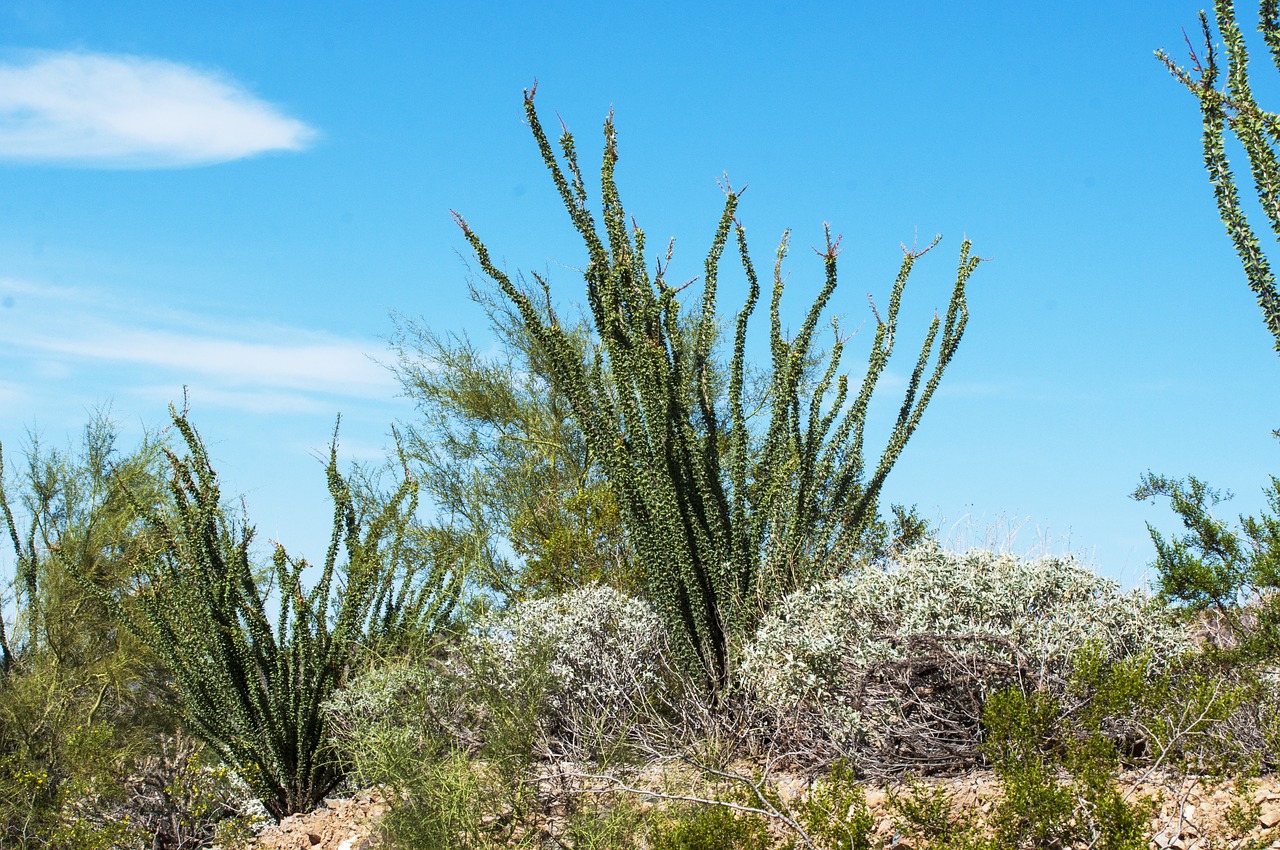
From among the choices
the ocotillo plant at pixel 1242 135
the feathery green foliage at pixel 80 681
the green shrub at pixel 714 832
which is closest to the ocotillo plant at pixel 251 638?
the feathery green foliage at pixel 80 681

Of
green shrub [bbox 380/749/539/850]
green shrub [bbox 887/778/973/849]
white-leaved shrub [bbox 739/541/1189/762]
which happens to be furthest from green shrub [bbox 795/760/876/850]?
green shrub [bbox 380/749/539/850]

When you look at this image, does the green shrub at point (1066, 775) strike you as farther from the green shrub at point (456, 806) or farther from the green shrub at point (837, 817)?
the green shrub at point (456, 806)

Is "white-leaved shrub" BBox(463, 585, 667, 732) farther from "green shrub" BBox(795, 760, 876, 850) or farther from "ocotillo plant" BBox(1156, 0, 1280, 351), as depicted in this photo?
"ocotillo plant" BBox(1156, 0, 1280, 351)

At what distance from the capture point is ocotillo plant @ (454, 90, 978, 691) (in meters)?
7.91

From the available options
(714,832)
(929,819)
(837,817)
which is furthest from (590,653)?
(929,819)

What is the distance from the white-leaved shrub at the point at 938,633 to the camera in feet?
20.4

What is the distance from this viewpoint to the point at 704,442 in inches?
327

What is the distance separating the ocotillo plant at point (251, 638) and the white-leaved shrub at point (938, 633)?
3.76 metres

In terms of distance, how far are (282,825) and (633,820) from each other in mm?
3583

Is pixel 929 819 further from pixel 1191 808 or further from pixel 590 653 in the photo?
pixel 590 653

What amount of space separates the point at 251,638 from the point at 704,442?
3.98 metres

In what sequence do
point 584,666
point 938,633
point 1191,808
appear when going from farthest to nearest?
point 584,666, point 938,633, point 1191,808

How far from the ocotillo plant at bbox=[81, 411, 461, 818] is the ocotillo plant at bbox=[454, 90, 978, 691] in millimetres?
2548

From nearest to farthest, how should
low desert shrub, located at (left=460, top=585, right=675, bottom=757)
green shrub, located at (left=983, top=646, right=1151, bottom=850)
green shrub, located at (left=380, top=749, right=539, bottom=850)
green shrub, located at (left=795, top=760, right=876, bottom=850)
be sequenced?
green shrub, located at (left=983, top=646, right=1151, bottom=850), green shrub, located at (left=795, top=760, right=876, bottom=850), green shrub, located at (left=380, top=749, right=539, bottom=850), low desert shrub, located at (left=460, top=585, right=675, bottom=757)
